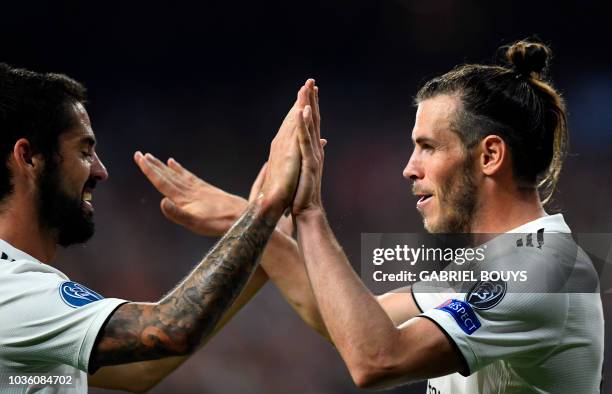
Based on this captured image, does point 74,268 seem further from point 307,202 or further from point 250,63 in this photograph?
point 307,202

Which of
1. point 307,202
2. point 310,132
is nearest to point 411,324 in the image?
point 307,202

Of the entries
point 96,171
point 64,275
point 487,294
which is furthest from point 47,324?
point 487,294

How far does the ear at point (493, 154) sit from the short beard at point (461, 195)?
0.16 feet

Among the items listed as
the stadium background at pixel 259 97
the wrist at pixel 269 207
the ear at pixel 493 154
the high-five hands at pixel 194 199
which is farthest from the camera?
the stadium background at pixel 259 97

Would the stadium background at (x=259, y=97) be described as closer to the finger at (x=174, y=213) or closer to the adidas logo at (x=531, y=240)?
the finger at (x=174, y=213)

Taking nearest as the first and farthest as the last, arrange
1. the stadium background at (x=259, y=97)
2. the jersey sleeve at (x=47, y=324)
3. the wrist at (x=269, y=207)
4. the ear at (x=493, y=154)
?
1. the jersey sleeve at (x=47, y=324)
2. the wrist at (x=269, y=207)
3. the ear at (x=493, y=154)
4. the stadium background at (x=259, y=97)

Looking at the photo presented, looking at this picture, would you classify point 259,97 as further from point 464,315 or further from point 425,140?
point 464,315

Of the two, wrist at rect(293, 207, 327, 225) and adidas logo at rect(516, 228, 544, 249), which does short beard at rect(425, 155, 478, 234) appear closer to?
adidas logo at rect(516, 228, 544, 249)

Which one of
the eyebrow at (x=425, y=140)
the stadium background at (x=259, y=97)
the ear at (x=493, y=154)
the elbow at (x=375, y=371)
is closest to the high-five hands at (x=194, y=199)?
the eyebrow at (x=425, y=140)

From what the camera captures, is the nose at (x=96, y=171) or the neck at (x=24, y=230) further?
the nose at (x=96, y=171)

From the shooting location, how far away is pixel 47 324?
7.00 feet

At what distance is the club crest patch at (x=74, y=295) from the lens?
2.18 metres

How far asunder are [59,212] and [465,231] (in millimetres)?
1447

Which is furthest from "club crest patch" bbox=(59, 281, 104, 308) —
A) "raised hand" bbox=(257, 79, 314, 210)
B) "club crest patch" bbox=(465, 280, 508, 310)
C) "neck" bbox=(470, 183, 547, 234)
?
"neck" bbox=(470, 183, 547, 234)
